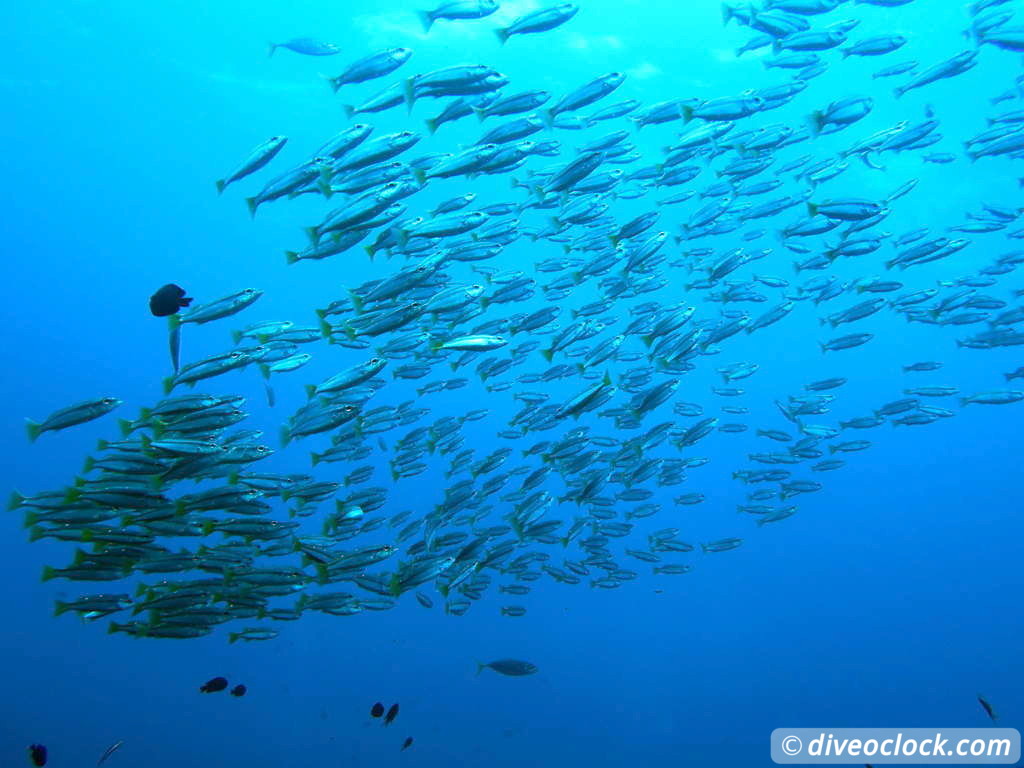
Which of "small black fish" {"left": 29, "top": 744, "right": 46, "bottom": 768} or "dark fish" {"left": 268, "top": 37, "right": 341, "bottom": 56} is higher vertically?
"dark fish" {"left": 268, "top": 37, "right": 341, "bottom": 56}

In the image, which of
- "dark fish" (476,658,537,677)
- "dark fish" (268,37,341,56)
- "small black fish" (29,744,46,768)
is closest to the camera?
"small black fish" (29,744,46,768)

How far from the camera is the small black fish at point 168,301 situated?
5188 millimetres

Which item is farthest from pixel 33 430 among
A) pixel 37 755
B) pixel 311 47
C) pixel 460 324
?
pixel 311 47

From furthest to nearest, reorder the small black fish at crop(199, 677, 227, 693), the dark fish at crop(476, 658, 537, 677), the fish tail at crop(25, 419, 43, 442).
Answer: the dark fish at crop(476, 658, 537, 677), the small black fish at crop(199, 677, 227, 693), the fish tail at crop(25, 419, 43, 442)

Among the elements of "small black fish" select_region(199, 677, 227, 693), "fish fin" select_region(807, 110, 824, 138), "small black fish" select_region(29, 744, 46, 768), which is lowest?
"small black fish" select_region(29, 744, 46, 768)

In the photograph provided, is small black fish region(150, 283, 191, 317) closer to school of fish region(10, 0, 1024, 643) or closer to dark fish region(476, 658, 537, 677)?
school of fish region(10, 0, 1024, 643)

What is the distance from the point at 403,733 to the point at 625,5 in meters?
25.0

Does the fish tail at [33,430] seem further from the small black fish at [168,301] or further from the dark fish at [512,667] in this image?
the dark fish at [512,667]

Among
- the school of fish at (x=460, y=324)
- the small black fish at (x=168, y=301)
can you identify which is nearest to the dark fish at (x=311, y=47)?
the school of fish at (x=460, y=324)

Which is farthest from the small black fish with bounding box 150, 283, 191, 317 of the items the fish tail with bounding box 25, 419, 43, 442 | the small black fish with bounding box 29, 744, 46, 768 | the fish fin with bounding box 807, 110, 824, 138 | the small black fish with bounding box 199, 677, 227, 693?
the fish fin with bounding box 807, 110, 824, 138

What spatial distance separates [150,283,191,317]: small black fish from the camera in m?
5.19

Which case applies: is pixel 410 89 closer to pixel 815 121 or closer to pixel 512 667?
pixel 815 121

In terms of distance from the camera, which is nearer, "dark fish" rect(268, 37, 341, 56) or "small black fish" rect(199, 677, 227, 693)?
"dark fish" rect(268, 37, 341, 56)

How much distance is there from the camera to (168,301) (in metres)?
5.23
